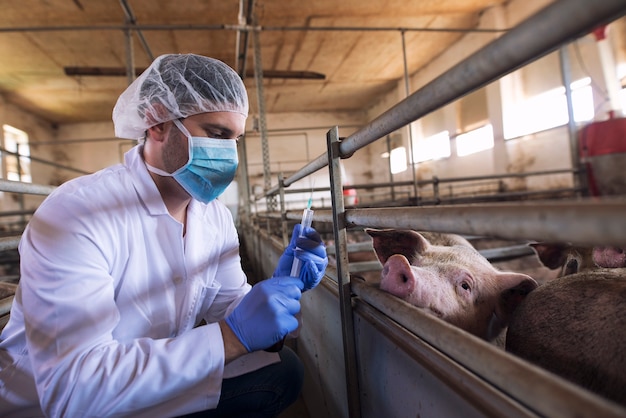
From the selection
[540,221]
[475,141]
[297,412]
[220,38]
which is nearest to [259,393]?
[297,412]

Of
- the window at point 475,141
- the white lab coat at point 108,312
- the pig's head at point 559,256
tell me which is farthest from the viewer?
the window at point 475,141

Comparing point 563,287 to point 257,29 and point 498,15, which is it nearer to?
point 257,29

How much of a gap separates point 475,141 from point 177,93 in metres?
10.0

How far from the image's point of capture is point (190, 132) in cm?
151

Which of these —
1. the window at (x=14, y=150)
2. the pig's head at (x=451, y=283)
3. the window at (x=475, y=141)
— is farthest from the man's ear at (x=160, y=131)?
the window at (x=14, y=150)

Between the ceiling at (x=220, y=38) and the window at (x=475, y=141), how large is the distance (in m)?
2.52

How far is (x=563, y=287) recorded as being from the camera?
123 cm

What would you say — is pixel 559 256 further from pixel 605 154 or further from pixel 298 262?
pixel 605 154

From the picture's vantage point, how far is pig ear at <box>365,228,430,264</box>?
1.77 m

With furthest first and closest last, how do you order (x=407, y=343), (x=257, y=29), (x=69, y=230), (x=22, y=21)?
(x=22, y=21) → (x=257, y=29) → (x=69, y=230) → (x=407, y=343)

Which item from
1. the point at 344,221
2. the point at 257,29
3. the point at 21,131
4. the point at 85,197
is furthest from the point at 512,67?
the point at 21,131

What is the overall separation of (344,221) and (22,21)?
8.91 metres

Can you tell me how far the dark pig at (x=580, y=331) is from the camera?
917mm

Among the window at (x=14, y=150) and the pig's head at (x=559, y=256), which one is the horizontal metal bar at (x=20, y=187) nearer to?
the pig's head at (x=559, y=256)
